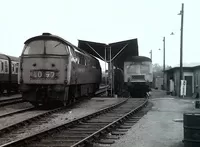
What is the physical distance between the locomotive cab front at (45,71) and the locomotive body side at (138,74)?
36.3ft

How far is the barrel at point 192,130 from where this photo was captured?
6766 mm

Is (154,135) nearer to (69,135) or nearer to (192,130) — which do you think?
(192,130)

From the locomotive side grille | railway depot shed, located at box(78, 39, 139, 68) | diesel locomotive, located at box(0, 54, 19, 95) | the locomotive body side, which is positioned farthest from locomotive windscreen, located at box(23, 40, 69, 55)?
the locomotive side grille

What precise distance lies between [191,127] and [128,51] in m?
22.6

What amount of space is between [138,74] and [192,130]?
19.3m

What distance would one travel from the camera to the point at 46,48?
614 inches

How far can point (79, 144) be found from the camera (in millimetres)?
7293

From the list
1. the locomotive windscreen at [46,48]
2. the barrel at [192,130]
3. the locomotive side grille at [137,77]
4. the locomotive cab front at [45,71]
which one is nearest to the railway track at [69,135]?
the barrel at [192,130]

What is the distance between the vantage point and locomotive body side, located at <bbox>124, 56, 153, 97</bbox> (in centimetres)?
2555

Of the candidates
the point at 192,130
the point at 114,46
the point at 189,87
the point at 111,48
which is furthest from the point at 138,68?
the point at 192,130

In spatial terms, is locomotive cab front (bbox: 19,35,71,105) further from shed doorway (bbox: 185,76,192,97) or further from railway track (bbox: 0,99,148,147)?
shed doorway (bbox: 185,76,192,97)

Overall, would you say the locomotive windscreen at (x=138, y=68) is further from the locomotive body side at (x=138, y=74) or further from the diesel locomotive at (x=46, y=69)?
the diesel locomotive at (x=46, y=69)

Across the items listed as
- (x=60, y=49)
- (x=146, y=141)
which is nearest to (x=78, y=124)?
(x=146, y=141)

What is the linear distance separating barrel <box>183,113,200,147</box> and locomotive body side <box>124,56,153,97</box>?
1852 centimetres
